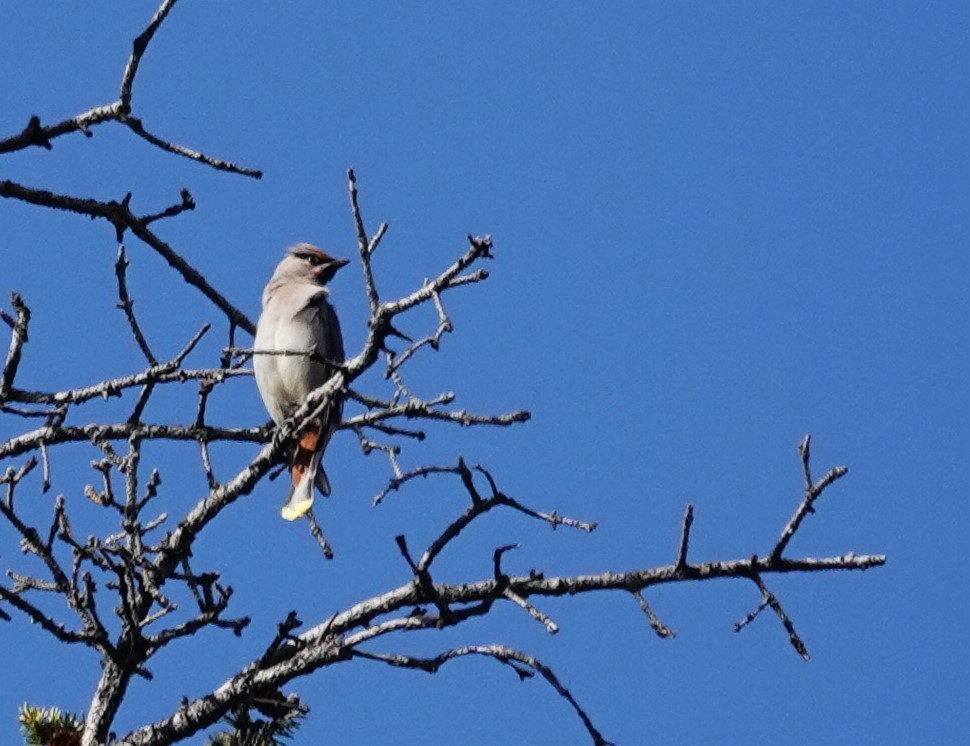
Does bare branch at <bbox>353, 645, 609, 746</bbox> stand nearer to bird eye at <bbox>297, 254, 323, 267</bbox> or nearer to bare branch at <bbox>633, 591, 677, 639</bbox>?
bare branch at <bbox>633, 591, 677, 639</bbox>

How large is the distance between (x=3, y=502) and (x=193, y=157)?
102 cm

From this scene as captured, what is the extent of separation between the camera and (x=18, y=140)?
3961mm

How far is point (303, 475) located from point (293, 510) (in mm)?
141

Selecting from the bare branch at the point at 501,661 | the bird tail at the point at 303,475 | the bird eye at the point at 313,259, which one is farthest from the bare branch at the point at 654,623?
the bird eye at the point at 313,259

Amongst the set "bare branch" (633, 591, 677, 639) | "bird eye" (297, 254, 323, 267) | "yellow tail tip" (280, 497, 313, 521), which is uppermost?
"bird eye" (297, 254, 323, 267)

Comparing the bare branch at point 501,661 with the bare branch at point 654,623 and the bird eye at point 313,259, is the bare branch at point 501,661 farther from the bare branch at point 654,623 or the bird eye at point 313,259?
the bird eye at point 313,259

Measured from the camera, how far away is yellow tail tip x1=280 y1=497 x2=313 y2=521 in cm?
593

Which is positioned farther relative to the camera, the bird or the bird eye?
the bird eye

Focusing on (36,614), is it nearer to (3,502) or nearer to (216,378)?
(3,502)

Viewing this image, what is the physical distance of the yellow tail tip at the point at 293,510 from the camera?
19.5 ft

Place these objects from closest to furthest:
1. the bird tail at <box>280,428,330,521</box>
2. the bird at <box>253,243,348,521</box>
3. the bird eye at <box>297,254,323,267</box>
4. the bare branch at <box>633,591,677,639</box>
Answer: the bare branch at <box>633,591,677,639</box> < the bird tail at <box>280,428,330,521</box> < the bird at <box>253,243,348,521</box> < the bird eye at <box>297,254,323,267</box>

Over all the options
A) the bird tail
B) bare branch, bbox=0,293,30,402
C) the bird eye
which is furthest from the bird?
bare branch, bbox=0,293,30,402

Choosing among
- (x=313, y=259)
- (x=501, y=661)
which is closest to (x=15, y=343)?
(x=501, y=661)

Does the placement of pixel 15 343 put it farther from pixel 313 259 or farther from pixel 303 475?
pixel 313 259
